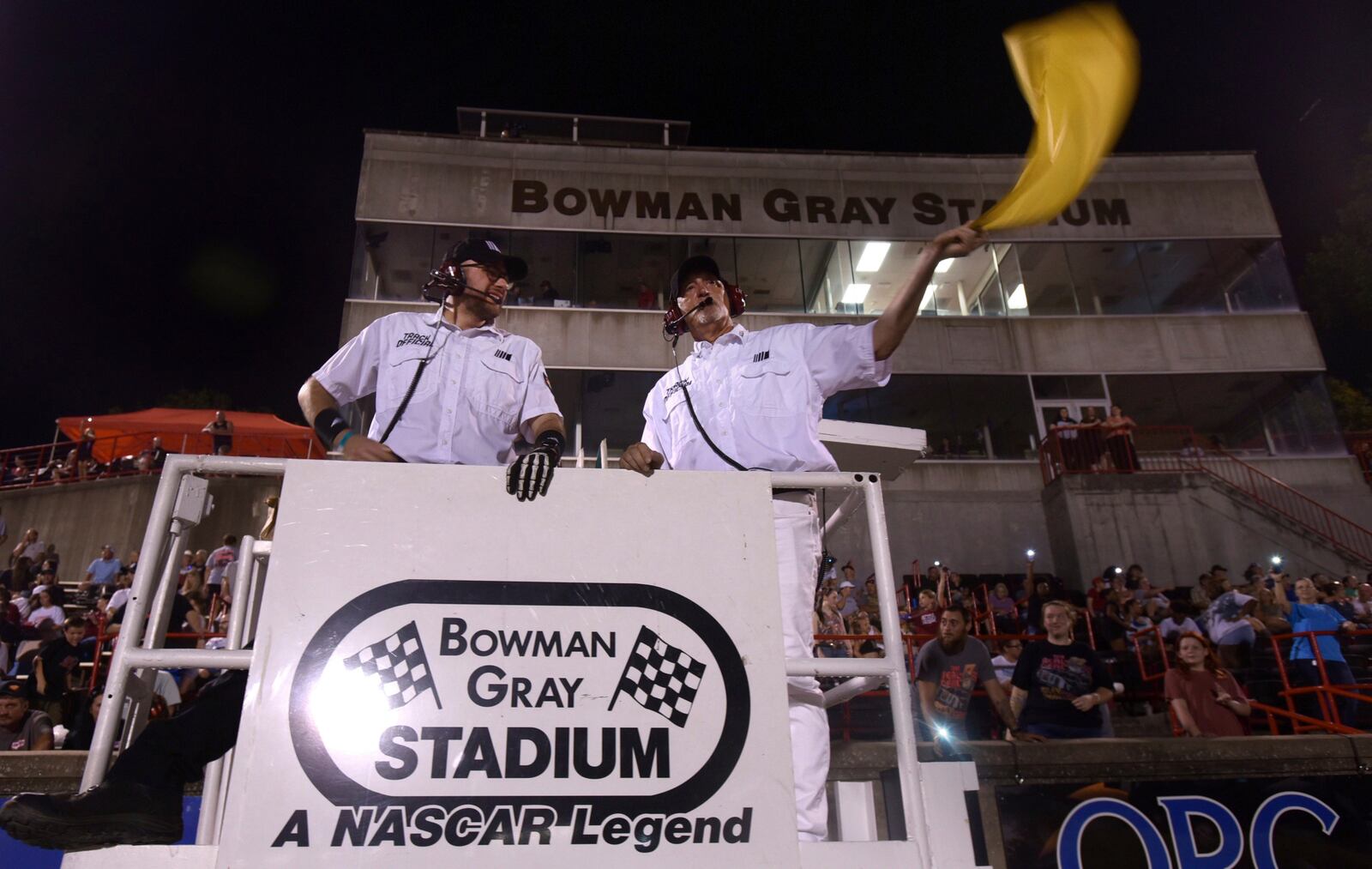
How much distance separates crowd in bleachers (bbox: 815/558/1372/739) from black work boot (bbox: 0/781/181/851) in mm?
3614

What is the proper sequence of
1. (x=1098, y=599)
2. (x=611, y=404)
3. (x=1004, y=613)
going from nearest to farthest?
(x=1004, y=613), (x=1098, y=599), (x=611, y=404)

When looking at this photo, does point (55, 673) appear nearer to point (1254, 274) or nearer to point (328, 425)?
point (328, 425)

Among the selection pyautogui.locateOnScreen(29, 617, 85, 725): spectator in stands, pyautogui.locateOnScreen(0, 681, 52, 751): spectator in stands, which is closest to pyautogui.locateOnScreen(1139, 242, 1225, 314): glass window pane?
pyautogui.locateOnScreen(29, 617, 85, 725): spectator in stands

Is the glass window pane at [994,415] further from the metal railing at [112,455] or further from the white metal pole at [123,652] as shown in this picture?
the white metal pole at [123,652]

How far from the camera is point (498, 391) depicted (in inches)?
132

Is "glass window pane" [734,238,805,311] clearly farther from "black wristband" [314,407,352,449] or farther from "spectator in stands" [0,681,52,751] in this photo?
"black wristband" [314,407,352,449]

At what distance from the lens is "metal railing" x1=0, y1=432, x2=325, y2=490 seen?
2069cm

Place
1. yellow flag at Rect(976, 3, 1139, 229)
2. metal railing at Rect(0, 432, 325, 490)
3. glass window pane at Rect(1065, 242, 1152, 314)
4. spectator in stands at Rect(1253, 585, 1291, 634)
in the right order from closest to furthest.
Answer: yellow flag at Rect(976, 3, 1139, 229)
spectator in stands at Rect(1253, 585, 1291, 634)
metal railing at Rect(0, 432, 325, 490)
glass window pane at Rect(1065, 242, 1152, 314)

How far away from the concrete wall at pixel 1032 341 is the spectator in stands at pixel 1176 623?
36.0 feet

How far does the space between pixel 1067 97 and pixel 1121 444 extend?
18473 millimetres

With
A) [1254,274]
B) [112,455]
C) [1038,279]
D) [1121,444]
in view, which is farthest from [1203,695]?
[112,455]

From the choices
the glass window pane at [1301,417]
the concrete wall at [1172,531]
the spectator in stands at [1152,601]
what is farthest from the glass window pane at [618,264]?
the glass window pane at [1301,417]

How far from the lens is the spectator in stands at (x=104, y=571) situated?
1590 centimetres

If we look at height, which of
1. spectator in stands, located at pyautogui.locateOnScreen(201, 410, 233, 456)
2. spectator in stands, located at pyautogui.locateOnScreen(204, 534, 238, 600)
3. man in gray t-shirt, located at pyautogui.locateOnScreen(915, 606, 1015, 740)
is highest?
spectator in stands, located at pyautogui.locateOnScreen(201, 410, 233, 456)
